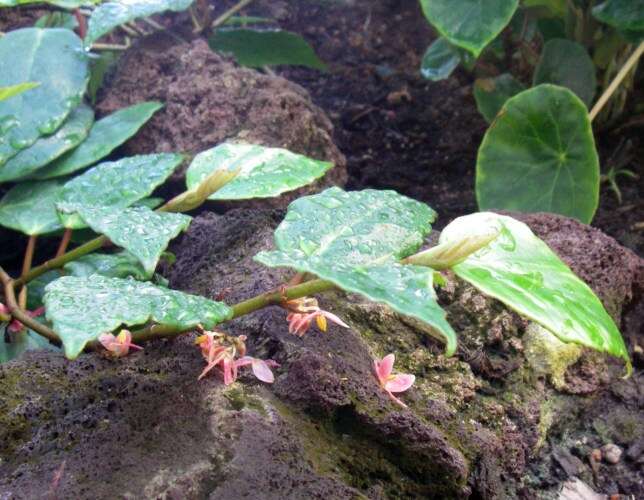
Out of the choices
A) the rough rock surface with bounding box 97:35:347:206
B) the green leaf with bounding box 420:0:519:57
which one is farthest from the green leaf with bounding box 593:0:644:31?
the rough rock surface with bounding box 97:35:347:206

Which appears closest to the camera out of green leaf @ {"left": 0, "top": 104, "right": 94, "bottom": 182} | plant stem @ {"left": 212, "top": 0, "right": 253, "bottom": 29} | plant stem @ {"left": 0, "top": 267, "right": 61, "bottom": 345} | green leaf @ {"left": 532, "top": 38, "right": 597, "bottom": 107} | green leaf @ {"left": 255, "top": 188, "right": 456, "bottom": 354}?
green leaf @ {"left": 255, "top": 188, "right": 456, "bottom": 354}

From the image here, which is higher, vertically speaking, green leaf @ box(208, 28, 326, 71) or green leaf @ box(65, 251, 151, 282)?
green leaf @ box(208, 28, 326, 71)

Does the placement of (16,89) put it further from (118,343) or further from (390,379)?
(390,379)

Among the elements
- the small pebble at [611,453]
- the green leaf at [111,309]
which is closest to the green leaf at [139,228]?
the green leaf at [111,309]

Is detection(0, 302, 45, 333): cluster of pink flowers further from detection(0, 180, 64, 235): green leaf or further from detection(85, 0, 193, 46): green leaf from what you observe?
detection(85, 0, 193, 46): green leaf

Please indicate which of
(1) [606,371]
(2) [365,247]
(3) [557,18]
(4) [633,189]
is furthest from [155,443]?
(3) [557,18]

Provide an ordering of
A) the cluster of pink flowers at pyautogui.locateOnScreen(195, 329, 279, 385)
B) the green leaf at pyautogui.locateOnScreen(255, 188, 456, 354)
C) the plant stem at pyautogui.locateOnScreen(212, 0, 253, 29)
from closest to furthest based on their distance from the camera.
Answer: the green leaf at pyautogui.locateOnScreen(255, 188, 456, 354) < the cluster of pink flowers at pyautogui.locateOnScreen(195, 329, 279, 385) < the plant stem at pyautogui.locateOnScreen(212, 0, 253, 29)

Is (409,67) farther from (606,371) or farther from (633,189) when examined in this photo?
(606,371)
